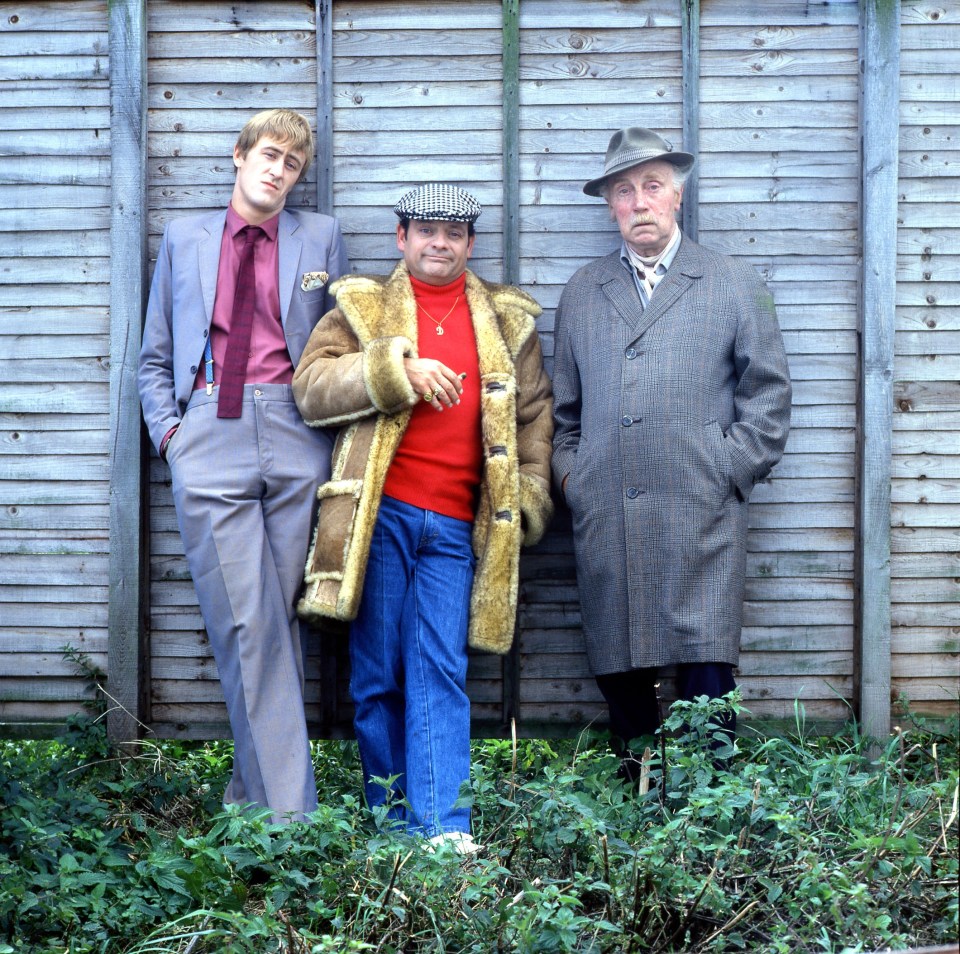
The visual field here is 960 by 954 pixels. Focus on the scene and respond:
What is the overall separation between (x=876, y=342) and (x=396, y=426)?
192 centimetres

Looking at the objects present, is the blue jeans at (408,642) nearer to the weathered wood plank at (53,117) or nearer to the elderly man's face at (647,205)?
the elderly man's face at (647,205)

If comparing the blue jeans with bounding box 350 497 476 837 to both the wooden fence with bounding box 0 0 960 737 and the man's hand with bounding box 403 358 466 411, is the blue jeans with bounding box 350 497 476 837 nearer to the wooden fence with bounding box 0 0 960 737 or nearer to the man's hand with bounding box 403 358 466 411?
the man's hand with bounding box 403 358 466 411

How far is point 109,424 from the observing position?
16.3ft

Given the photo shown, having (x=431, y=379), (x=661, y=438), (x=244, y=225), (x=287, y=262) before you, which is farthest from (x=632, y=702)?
(x=244, y=225)

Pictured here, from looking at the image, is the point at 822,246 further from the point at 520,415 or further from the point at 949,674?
A: the point at 949,674

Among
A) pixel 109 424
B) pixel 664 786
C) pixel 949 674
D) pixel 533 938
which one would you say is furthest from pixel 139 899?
pixel 949 674

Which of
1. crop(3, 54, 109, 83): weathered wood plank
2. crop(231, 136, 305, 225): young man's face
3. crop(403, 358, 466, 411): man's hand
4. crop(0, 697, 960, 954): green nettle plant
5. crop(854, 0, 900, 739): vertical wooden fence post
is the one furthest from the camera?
crop(3, 54, 109, 83): weathered wood plank

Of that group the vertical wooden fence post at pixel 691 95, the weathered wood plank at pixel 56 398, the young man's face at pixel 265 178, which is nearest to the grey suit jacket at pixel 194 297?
the young man's face at pixel 265 178

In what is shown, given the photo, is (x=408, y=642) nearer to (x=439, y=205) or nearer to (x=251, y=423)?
Result: (x=251, y=423)

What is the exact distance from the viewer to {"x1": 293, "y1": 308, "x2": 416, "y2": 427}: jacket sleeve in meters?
4.29

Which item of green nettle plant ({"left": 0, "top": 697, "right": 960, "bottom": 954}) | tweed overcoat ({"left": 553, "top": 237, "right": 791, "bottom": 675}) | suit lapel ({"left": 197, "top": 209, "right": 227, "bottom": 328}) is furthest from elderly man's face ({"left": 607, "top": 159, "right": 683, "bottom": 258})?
green nettle plant ({"left": 0, "top": 697, "right": 960, "bottom": 954})

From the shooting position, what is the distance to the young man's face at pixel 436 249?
4516mm

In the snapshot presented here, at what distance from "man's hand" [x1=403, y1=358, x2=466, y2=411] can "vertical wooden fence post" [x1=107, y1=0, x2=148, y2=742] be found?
4.19 ft

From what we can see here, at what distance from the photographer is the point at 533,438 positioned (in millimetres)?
4664
